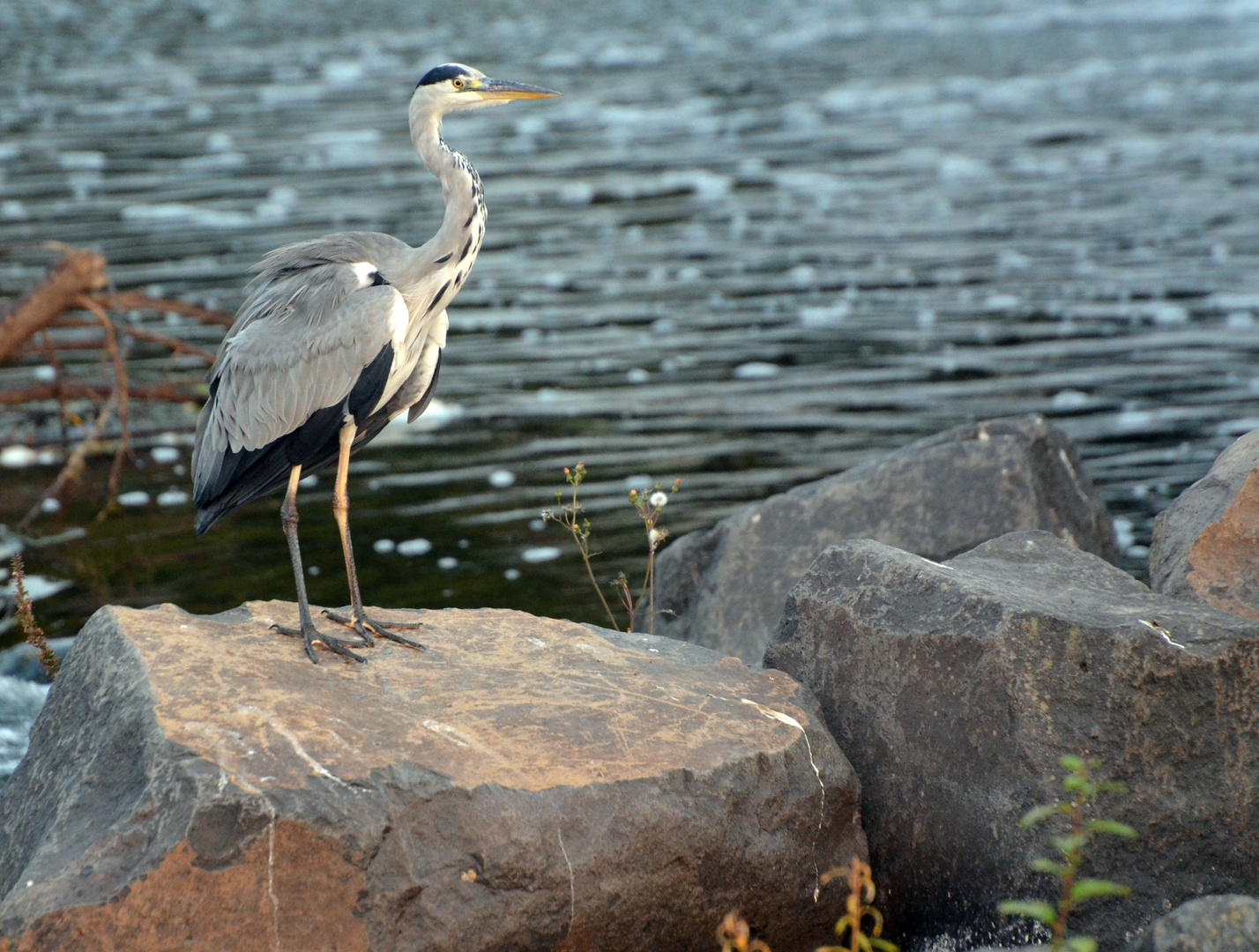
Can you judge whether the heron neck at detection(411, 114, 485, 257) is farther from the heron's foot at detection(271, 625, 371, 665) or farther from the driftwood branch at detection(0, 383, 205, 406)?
the driftwood branch at detection(0, 383, 205, 406)

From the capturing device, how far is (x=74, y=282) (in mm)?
7418

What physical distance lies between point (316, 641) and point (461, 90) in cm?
194

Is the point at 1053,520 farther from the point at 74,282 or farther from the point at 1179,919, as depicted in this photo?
the point at 74,282

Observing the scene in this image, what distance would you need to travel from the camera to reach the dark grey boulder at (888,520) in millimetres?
5852

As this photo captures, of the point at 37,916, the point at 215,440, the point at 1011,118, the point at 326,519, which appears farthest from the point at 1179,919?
the point at 1011,118

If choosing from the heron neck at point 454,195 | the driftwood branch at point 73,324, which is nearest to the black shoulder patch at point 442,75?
the heron neck at point 454,195

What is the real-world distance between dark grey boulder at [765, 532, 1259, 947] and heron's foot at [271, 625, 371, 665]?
1.56 metres

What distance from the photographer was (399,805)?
339 cm

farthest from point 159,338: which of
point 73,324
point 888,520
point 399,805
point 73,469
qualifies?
point 399,805

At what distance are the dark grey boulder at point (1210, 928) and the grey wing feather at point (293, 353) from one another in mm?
2717

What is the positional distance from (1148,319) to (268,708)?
828 centimetres

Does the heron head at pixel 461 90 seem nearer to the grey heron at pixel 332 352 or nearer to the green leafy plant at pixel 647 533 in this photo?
the grey heron at pixel 332 352

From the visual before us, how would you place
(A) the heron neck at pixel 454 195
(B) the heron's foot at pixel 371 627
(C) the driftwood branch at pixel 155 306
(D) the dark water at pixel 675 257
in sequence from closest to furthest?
(B) the heron's foot at pixel 371 627 < (A) the heron neck at pixel 454 195 < (C) the driftwood branch at pixel 155 306 < (D) the dark water at pixel 675 257

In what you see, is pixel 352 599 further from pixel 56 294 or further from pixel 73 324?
pixel 73 324
